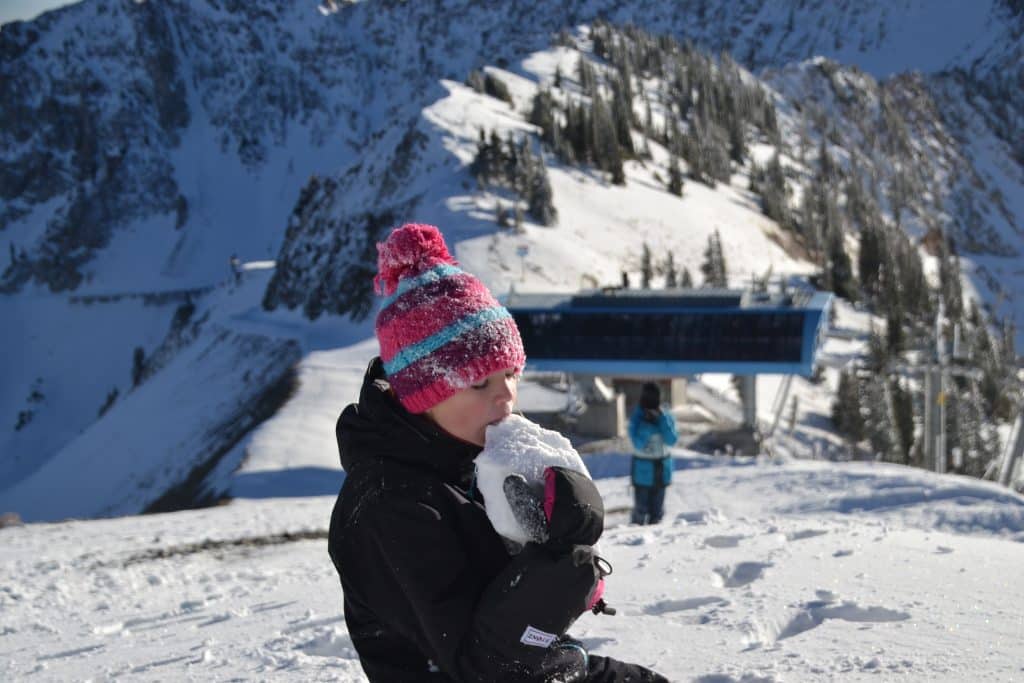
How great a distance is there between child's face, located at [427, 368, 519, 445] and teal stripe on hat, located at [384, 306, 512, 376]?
153 millimetres

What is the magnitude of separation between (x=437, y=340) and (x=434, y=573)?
67cm

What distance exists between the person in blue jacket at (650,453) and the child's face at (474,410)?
707 centimetres

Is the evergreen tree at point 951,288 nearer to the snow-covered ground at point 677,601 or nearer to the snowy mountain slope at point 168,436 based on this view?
the snowy mountain slope at point 168,436

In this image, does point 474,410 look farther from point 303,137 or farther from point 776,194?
point 303,137

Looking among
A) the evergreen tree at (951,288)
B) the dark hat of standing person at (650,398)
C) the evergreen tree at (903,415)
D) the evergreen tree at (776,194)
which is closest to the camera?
the dark hat of standing person at (650,398)

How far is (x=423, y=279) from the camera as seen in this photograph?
2.82 meters

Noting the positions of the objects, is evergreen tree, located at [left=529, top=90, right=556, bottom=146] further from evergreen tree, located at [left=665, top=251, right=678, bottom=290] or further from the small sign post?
the small sign post

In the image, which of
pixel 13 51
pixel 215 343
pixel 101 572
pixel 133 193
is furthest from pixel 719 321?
pixel 13 51

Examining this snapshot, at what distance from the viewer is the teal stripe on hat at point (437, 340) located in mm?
2662

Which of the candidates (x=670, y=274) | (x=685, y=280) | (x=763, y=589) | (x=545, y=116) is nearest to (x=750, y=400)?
(x=670, y=274)

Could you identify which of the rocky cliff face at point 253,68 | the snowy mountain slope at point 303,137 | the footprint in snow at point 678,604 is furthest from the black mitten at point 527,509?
the rocky cliff face at point 253,68

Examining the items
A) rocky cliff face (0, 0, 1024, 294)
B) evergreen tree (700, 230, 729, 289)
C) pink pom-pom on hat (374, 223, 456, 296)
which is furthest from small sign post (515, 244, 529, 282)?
rocky cliff face (0, 0, 1024, 294)

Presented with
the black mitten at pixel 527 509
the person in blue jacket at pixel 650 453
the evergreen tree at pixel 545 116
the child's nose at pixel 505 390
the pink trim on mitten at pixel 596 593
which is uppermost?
the evergreen tree at pixel 545 116

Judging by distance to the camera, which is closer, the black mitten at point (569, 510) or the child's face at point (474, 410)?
the black mitten at point (569, 510)
